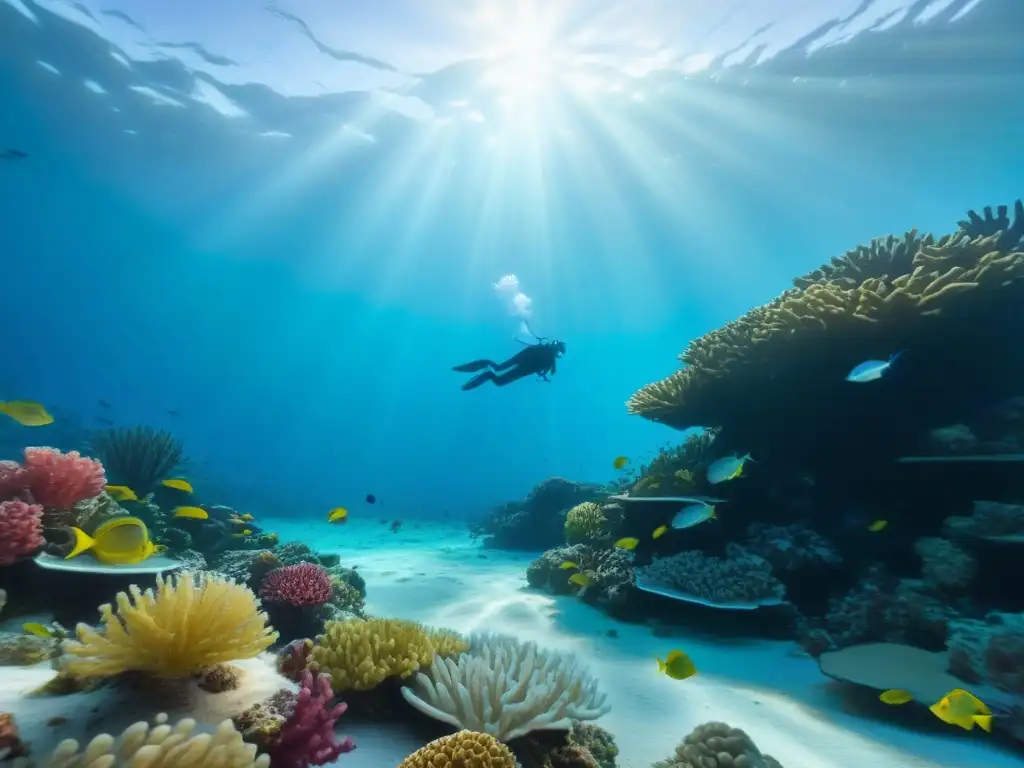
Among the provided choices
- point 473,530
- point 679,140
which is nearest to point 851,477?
point 473,530

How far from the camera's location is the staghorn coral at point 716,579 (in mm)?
5680

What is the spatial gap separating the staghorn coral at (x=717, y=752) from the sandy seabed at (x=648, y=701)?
1.30ft

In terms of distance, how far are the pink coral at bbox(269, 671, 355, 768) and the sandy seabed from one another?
0.33 metres

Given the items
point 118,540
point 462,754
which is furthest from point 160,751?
point 118,540

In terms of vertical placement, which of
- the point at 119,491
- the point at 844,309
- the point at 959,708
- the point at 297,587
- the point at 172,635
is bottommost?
the point at 959,708

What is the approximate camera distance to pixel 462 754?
89.0 inches

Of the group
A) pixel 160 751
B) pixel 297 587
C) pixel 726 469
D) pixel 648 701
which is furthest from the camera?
pixel 726 469

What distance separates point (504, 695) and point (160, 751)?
71.1 inches

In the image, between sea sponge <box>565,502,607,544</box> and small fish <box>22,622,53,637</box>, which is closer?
small fish <box>22,622,53,637</box>

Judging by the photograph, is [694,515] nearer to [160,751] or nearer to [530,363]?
[530,363]

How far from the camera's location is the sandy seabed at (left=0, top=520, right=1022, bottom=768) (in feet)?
7.62

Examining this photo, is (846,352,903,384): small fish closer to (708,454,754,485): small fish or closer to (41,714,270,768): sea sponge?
(708,454,754,485): small fish

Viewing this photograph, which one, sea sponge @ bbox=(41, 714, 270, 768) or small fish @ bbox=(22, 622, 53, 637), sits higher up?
sea sponge @ bbox=(41, 714, 270, 768)

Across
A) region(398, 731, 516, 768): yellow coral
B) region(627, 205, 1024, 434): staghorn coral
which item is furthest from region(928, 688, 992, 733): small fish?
region(627, 205, 1024, 434): staghorn coral
